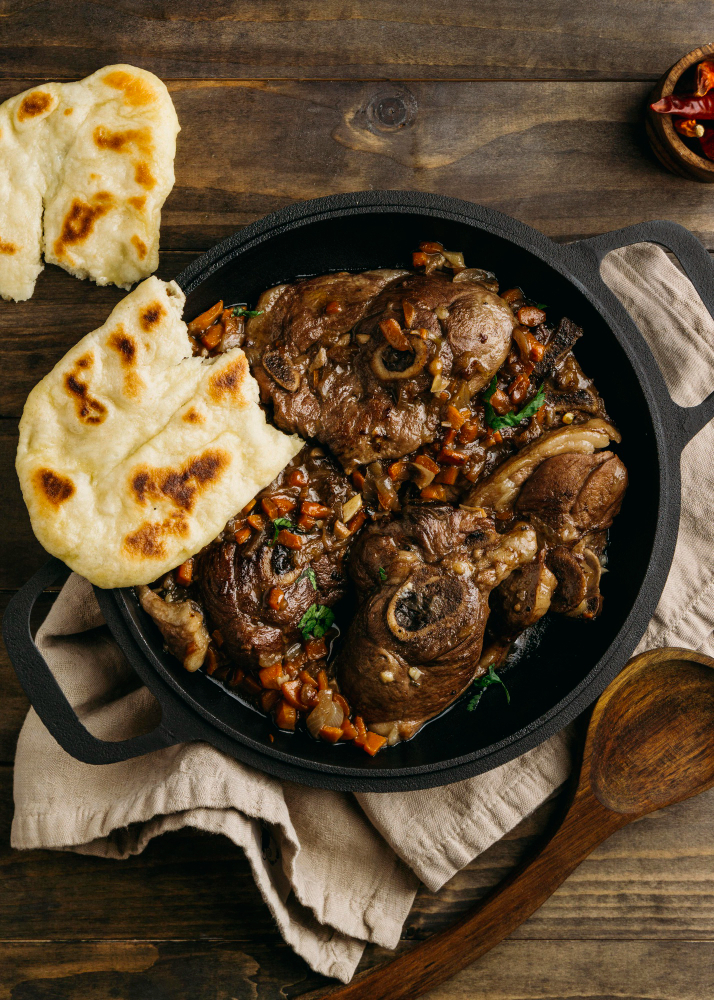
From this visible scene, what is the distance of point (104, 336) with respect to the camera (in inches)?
108

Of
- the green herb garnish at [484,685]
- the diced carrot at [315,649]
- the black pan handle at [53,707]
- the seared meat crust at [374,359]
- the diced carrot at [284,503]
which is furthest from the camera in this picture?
the green herb garnish at [484,685]

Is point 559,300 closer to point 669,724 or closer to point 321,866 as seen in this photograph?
point 669,724

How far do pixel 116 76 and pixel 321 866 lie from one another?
3883 mm

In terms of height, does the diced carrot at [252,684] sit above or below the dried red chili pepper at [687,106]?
below

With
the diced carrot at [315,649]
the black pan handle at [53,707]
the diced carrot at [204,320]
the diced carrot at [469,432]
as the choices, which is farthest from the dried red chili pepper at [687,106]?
the black pan handle at [53,707]

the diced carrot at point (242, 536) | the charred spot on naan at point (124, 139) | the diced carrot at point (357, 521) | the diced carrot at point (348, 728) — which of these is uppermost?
the charred spot on naan at point (124, 139)

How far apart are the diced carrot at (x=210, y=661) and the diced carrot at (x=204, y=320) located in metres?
1.42

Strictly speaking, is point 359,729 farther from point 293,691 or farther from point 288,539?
point 288,539

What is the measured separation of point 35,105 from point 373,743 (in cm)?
335

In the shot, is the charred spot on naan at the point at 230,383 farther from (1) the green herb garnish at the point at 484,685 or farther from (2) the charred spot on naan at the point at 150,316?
(1) the green herb garnish at the point at 484,685

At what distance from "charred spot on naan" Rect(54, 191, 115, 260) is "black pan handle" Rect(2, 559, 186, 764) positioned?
1.60 m

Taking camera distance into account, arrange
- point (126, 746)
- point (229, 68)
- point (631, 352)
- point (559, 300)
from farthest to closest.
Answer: point (229, 68) → point (559, 300) → point (631, 352) → point (126, 746)

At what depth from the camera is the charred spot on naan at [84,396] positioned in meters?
2.73

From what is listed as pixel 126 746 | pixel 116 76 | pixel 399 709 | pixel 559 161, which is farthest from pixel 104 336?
pixel 559 161
